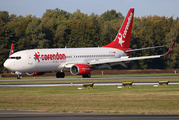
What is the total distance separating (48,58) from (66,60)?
136 inches

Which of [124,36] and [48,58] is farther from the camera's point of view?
[124,36]

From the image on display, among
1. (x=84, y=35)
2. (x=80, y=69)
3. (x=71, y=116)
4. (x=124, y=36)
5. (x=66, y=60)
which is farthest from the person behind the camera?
(x=84, y=35)

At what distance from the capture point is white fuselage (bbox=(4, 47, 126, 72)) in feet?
175

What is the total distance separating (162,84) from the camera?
37.0m

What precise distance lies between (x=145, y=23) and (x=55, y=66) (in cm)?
6842

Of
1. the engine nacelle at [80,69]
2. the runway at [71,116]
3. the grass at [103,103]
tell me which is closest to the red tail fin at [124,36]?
the engine nacelle at [80,69]

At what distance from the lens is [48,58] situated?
54.8 m

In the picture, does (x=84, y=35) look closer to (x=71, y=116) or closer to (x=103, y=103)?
(x=103, y=103)

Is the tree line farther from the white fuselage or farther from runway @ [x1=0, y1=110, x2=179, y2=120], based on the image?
runway @ [x1=0, y1=110, x2=179, y2=120]

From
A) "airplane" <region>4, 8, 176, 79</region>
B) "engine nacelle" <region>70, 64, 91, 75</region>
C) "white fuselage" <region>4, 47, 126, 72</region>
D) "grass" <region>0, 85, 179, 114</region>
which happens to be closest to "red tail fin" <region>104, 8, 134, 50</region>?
"airplane" <region>4, 8, 176, 79</region>

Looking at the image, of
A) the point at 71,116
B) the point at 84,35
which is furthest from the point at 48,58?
the point at 84,35

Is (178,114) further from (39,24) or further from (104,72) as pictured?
(39,24)

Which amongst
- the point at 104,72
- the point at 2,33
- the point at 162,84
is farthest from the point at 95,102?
the point at 2,33

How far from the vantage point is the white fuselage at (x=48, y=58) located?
53.4 m
